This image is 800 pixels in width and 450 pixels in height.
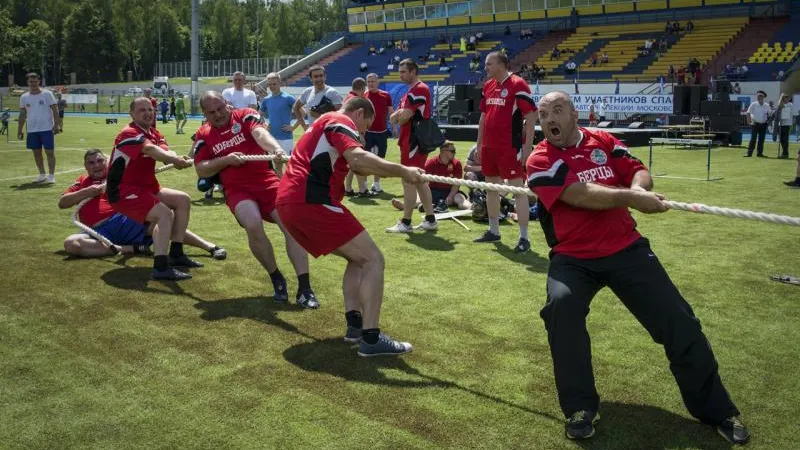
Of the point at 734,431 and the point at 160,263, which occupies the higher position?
the point at 160,263

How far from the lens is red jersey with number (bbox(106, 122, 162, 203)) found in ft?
23.9

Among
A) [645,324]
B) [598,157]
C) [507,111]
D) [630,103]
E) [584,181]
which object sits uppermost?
[630,103]

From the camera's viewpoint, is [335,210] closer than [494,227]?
Yes

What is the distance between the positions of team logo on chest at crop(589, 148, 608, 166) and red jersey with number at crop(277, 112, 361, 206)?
1.62 m

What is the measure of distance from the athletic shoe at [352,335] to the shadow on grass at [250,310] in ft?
1.29

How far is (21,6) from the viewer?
113 meters

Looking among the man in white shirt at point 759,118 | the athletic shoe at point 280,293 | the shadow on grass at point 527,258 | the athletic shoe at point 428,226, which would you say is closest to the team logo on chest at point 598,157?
the athletic shoe at point 280,293

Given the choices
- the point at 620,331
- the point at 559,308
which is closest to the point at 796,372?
the point at 620,331

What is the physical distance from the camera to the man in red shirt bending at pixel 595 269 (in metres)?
3.98

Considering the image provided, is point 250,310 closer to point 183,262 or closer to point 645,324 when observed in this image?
point 183,262

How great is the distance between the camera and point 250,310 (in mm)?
6340

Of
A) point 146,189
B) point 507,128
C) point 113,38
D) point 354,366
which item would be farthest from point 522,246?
point 113,38

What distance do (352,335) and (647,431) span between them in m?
2.26

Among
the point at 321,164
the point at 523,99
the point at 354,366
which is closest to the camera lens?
the point at 354,366
